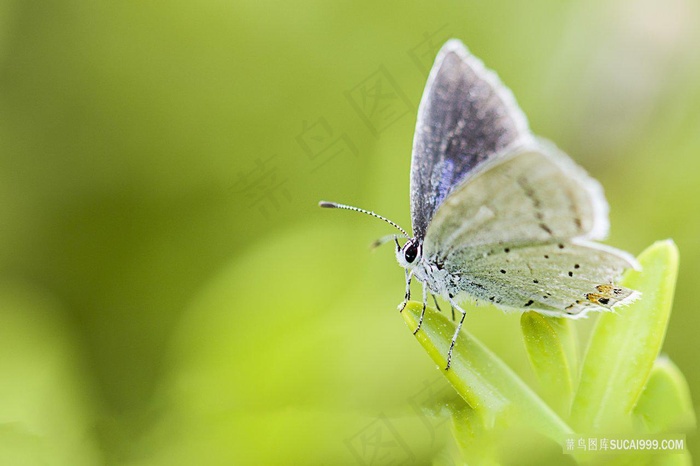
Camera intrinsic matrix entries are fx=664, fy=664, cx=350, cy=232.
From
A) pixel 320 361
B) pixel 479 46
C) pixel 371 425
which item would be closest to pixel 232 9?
pixel 479 46

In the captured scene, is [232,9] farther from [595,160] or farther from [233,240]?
[595,160]

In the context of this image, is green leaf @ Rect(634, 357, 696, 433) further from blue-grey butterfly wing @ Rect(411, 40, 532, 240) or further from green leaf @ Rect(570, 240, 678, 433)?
blue-grey butterfly wing @ Rect(411, 40, 532, 240)

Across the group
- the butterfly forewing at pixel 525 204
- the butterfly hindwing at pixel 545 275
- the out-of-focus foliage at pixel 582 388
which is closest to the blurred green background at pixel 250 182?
the butterfly hindwing at pixel 545 275

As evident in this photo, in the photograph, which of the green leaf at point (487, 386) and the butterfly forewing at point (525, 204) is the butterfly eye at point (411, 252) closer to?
Answer: the butterfly forewing at point (525, 204)

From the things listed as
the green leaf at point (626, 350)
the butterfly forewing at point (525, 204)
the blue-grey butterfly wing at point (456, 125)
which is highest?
the blue-grey butterfly wing at point (456, 125)

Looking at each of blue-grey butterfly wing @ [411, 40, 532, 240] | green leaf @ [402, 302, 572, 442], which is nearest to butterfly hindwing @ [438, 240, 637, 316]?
blue-grey butterfly wing @ [411, 40, 532, 240]
